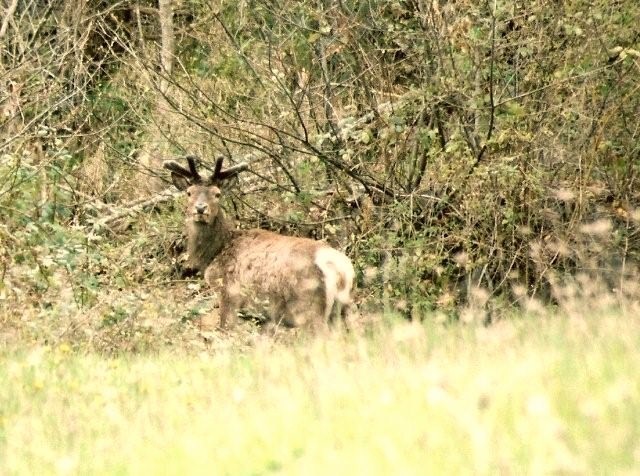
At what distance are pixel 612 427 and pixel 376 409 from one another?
1.06 metres

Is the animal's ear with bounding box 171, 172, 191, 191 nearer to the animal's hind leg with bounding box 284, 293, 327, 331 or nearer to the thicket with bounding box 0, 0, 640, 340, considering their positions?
the thicket with bounding box 0, 0, 640, 340

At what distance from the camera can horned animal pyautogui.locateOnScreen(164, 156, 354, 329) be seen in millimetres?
11047

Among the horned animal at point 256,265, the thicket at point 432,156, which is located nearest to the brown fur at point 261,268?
the horned animal at point 256,265

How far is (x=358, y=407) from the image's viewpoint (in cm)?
514

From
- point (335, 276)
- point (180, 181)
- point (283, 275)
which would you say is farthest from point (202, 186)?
point (335, 276)

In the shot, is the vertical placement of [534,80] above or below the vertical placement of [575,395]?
above

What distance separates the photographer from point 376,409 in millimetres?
4992

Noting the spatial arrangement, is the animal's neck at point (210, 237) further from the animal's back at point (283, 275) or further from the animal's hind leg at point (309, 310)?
the animal's hind leg at point (309, 310)

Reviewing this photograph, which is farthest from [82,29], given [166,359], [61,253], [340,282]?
[166,359]

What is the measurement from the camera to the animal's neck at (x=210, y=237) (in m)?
12.8

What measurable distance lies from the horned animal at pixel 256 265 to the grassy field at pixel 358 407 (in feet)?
9.71

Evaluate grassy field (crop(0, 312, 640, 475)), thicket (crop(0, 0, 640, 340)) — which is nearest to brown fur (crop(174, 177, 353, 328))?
thicket (crop(0, 0, 640, 340))

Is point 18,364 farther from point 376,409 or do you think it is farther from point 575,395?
point 575,395

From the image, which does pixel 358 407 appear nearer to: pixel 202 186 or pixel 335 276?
pixel 335 276
